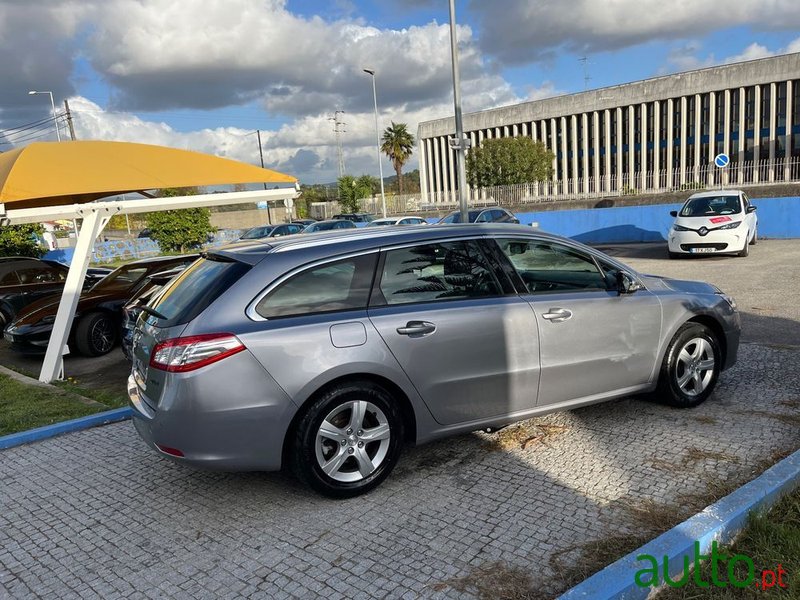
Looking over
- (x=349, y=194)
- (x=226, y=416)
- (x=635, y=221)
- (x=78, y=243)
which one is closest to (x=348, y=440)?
(x=226, y=416)

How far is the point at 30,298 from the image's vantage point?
11906 millimetres

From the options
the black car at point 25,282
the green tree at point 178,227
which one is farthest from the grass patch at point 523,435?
the green tree at point 178,227

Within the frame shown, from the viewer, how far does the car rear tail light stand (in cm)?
340

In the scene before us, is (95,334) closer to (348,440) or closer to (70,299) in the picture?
(70,299)

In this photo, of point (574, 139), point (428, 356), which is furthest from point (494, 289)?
point (574, 139)

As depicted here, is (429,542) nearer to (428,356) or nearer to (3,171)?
(428,356)

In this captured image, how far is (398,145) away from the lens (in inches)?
2707

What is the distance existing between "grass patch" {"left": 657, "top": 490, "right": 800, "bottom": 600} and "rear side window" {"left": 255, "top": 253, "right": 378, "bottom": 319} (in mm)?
2257

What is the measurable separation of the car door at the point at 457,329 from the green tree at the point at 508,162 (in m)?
40.6

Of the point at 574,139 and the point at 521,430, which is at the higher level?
the point at 574,139

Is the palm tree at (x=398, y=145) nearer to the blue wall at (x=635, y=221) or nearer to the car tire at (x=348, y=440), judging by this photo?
the blue wall at (x=635, y=221)

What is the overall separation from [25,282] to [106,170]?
5.07 m

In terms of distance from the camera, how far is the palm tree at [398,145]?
6812 cm

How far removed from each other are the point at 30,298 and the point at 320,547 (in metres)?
11.1
